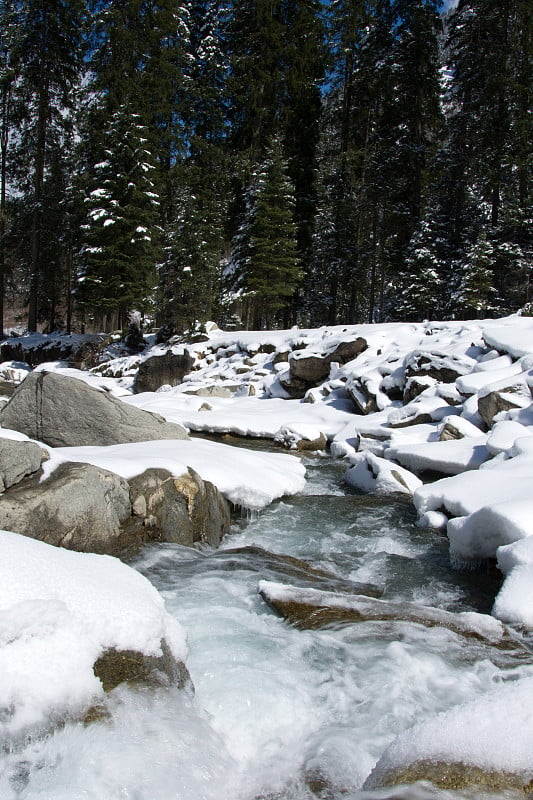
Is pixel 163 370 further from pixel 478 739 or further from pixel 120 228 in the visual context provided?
pixel 478 739

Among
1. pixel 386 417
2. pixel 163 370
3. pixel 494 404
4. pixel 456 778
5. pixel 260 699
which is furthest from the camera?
pixel 163 370

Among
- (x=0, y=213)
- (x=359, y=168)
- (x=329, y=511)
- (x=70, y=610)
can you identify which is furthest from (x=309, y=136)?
(x=70, y=610)

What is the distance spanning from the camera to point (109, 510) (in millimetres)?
4566

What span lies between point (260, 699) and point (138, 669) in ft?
2.22

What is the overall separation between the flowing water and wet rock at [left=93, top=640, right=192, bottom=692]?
0.21ft

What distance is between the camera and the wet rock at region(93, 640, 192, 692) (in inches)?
92.6

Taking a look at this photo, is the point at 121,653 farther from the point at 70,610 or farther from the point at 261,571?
the point at 261,571

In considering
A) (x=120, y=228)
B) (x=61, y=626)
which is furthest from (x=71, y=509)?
(x=120, y=228)

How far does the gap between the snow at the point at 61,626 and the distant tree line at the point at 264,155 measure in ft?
56.2

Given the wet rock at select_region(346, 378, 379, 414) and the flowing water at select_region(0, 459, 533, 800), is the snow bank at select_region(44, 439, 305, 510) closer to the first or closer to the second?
the flowing water at select_region(0, 459, 533, 800)

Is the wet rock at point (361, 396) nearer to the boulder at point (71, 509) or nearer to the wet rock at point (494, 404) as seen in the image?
the wet rock at point (494, 404)

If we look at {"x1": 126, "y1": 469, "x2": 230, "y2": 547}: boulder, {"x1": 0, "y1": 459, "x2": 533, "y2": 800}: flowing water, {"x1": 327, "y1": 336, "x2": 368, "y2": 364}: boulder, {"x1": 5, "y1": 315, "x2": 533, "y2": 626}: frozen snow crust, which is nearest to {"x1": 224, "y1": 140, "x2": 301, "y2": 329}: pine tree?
{"x1": 5, "y1": 315, "x2": 533, "y2": 626}: frozen snow crust

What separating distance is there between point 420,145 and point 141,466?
916 inches

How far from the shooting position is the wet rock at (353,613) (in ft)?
11.2
